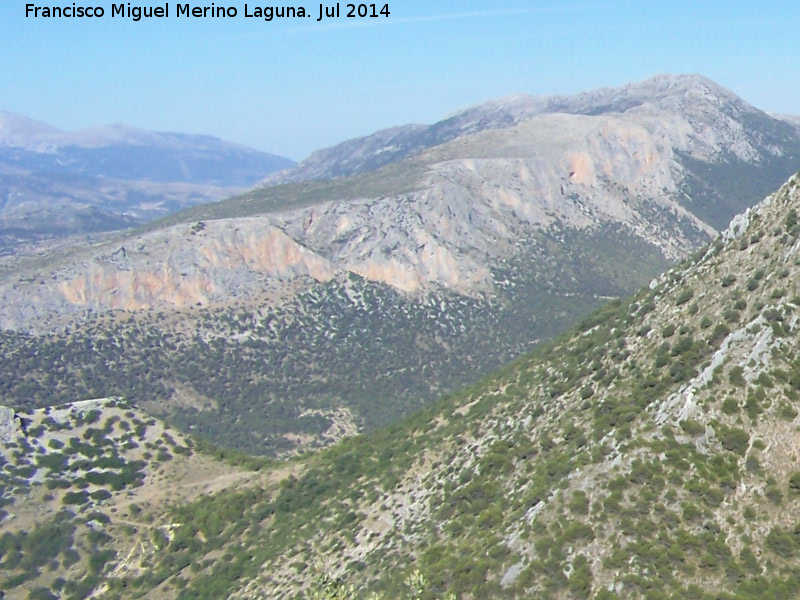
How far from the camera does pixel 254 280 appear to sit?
162 m

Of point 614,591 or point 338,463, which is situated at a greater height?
point 614,591

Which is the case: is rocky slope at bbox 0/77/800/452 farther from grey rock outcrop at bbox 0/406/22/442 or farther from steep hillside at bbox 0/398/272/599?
grey rock outcrop at bbox 0/406/22/442

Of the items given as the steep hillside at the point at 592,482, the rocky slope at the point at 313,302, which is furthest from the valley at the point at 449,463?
the rocky slope at the point at 313,302

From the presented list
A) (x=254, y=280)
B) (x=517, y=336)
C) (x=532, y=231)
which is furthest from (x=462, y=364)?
(x=532, y=231)

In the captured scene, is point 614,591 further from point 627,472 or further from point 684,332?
point 684,332

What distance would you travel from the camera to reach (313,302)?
159 metres

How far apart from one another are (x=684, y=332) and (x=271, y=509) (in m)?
33.8

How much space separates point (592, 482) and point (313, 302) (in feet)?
398

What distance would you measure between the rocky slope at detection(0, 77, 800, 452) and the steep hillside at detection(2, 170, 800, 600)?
57.2 m

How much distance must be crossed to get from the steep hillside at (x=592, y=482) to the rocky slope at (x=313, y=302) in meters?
57.2

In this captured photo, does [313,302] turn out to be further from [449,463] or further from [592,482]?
[592,482]

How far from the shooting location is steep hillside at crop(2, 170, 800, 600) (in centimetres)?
3656

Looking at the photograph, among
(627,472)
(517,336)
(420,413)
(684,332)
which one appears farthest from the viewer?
(517,336)

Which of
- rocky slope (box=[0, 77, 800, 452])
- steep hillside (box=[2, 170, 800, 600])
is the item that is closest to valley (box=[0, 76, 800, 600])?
steep hillside (box=[2, 170, 800, 600])
